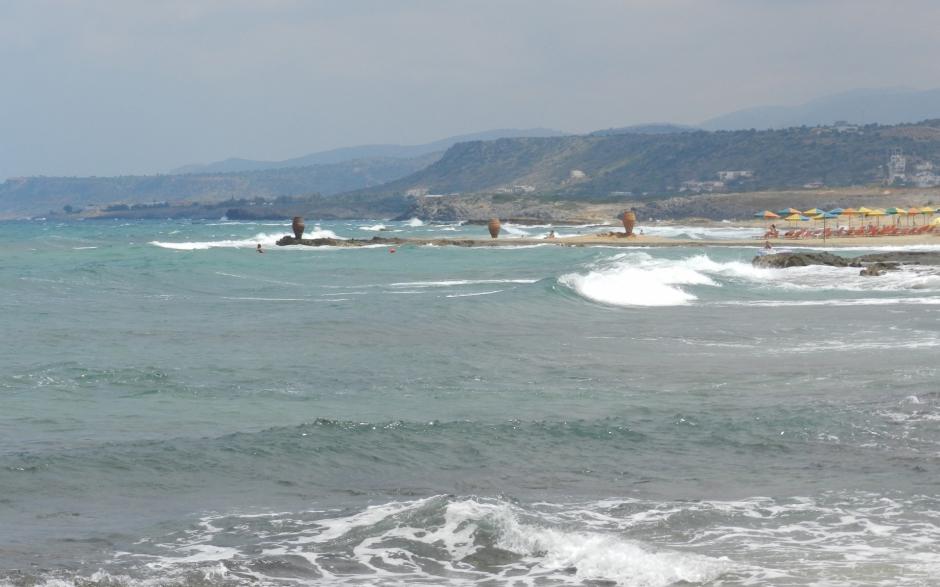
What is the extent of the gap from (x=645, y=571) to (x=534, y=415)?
19.4 ft

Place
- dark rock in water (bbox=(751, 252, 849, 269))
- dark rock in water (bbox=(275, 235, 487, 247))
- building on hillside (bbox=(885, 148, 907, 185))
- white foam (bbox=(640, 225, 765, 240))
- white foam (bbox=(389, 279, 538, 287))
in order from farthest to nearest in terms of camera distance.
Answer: building on hillside (bbox=(885, 148, 907, 185)), white foam (bbox=(640, 225, 765, 240)), dark rock in water (bbox=(275, 235, 487, 247)), dark rock in water (bbox=(751, 252, 849, 269)), white foam (bbox=(389, 279, 538, 287))

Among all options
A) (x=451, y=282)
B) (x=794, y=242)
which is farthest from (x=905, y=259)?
(x=794, y=242)

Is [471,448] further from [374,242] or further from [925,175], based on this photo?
[925,175]

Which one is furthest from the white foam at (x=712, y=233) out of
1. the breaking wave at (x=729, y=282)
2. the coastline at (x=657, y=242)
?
the breaking wave at (x=729, y=282)

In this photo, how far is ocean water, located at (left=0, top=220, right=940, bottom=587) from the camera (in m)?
9.50

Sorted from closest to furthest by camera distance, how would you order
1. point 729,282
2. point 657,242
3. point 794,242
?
point 729,282 < point 794,242 < point 657,242

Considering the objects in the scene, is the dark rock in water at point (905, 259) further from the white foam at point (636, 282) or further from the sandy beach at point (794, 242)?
the sandy beach at point (794, 242)

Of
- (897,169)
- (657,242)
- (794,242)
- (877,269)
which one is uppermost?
(897,169)

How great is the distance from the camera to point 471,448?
13102 millimetres

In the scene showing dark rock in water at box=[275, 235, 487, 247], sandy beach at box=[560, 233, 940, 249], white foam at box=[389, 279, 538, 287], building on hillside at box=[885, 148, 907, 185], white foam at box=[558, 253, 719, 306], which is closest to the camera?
white foam at box=[558, 253, 719, 306]

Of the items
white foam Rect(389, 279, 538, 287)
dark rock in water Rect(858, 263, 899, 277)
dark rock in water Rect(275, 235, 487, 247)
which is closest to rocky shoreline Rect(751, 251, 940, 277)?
dark rock in water Rect(858, 263, 899, 277)

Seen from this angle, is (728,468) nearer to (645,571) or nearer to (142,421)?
(645,571)

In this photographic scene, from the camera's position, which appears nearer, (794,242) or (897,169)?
(794,242)

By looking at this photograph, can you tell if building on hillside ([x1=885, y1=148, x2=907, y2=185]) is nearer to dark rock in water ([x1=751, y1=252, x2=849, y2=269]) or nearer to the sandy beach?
the sandy beach
